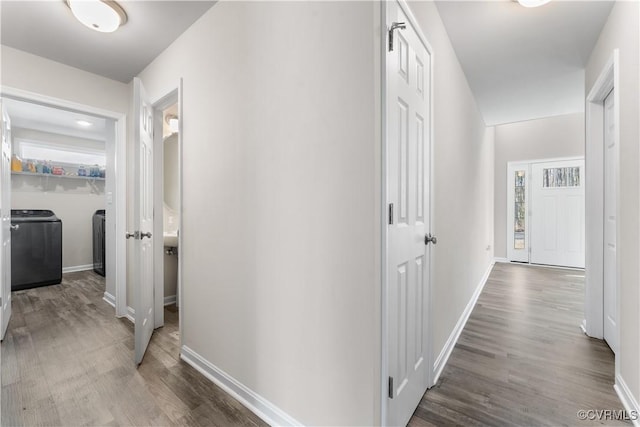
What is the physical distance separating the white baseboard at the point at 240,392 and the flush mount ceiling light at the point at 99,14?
7.71ft

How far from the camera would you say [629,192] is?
5.41 feet

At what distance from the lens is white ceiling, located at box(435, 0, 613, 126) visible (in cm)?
200

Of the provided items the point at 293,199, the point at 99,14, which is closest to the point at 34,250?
the point at 99,14

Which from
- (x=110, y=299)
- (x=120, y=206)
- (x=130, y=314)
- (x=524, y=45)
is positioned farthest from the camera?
(x=110, y=299)

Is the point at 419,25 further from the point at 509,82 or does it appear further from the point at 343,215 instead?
the point at 509,82

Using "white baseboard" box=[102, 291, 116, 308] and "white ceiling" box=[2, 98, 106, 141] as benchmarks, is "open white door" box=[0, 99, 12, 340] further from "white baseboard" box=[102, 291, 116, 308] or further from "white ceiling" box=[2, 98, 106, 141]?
"white ceiling" box=[2, 98, 106, 141]

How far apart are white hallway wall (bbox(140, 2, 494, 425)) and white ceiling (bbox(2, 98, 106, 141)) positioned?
110 inches

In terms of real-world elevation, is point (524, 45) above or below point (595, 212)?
above

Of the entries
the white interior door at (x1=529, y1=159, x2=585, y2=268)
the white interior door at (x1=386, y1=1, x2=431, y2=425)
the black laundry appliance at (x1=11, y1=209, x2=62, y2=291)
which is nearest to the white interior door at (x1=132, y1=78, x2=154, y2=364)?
the white interior door at (x1=386, y1=1, x2=431, y2=425)

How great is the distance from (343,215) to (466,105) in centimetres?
263

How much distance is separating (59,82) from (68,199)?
3.22 meters

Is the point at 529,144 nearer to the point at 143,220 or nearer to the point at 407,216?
the point at 407,216

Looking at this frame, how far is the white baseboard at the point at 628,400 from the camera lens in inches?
58.2

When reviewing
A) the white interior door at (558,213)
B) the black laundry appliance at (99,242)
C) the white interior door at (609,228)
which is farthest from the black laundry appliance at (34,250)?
the white interior door at (558,213)
